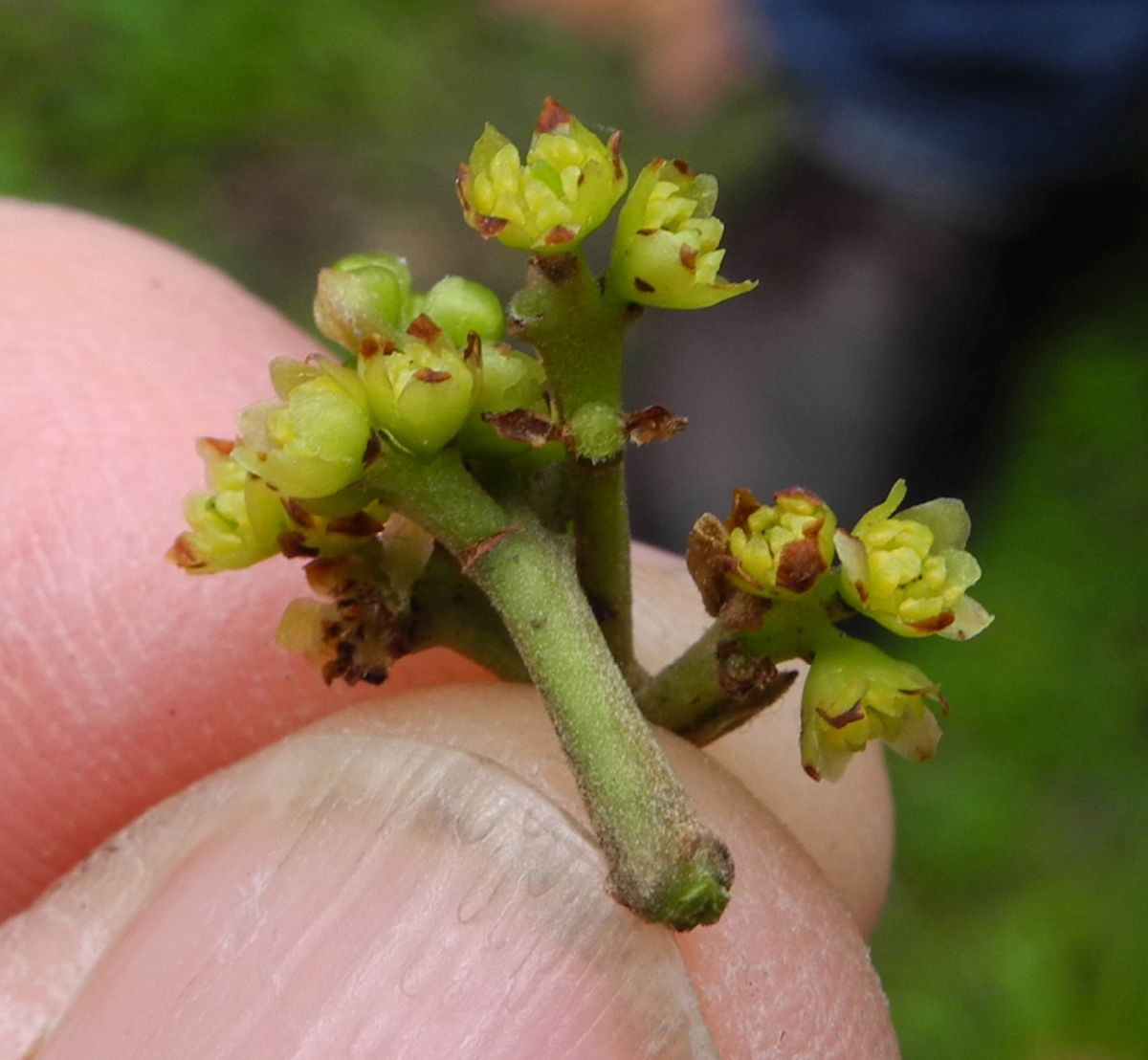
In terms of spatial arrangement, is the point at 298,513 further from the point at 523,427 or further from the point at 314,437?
the point at 523,427

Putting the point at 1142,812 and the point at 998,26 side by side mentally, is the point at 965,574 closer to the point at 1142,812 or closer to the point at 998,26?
the point at 1142,812

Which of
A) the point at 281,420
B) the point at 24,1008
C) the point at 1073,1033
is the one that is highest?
the point at 281,420

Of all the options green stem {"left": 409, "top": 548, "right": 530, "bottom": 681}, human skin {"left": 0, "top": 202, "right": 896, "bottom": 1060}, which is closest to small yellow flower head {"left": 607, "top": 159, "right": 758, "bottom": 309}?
green stem {"left": 409, "top": 548, "right": 530, "bottom": 681}

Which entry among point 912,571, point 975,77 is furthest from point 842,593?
point 975,77

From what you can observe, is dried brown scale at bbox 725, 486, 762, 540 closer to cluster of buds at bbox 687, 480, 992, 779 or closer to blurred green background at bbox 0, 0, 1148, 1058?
cluster of buds at bbox 687, 480, 992, 779

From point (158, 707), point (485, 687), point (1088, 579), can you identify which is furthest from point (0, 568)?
point (1088, 579)

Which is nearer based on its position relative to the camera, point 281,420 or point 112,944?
point 281,420

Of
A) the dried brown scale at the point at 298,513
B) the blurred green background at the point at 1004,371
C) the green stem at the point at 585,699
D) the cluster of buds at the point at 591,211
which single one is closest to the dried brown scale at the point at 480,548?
the green stem at the point at 585,699
